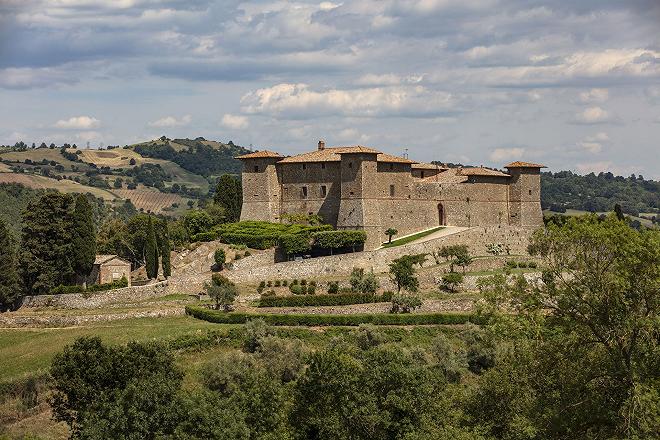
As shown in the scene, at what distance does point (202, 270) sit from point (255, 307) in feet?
28.3

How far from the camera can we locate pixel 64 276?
6059 centimetres

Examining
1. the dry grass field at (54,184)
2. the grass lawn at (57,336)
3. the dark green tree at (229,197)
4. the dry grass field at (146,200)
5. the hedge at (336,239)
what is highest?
the dry grass field at (54,184)

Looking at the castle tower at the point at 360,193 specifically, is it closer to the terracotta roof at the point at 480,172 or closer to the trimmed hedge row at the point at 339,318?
the terracotta roof at the point at 480,172

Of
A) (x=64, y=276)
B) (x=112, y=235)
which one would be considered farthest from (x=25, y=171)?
(x=64, y=276)

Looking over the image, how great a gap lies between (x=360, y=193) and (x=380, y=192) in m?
1.89

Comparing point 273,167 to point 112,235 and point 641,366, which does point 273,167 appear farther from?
point 641,366

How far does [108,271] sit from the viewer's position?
206 ft

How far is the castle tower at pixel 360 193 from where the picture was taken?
66438 mm

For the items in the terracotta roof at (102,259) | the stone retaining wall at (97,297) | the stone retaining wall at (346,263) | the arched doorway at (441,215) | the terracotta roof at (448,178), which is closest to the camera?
the stone retaining wall at (97,297)

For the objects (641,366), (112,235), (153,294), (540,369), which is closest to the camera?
(641,366)

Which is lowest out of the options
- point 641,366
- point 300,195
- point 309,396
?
point 309,396

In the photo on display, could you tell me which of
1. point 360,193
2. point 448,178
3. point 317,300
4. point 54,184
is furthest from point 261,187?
point 54,184

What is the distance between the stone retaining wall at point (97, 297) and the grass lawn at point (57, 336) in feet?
12.5

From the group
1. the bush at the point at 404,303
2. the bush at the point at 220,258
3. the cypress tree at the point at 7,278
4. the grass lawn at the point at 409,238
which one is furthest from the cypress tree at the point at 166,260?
the bush at the point at 404,303
